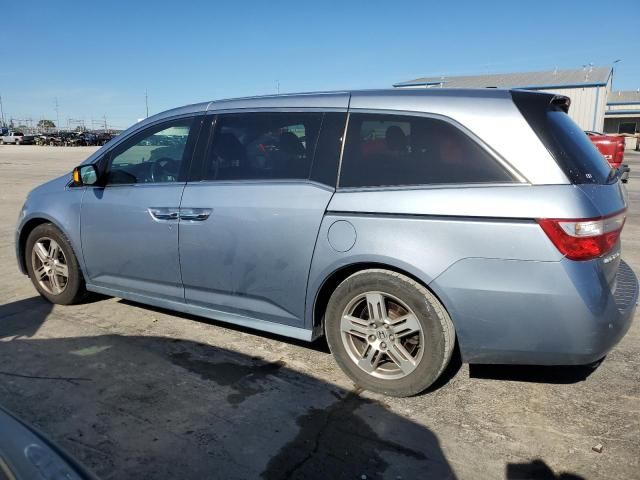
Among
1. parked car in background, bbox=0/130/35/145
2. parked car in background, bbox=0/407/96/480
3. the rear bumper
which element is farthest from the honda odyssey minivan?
parked car in background, bbox=0/130/35/145

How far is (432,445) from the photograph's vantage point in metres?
2.77

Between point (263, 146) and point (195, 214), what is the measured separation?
69cm

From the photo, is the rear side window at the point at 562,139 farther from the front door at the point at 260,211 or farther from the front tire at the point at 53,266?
the front tire at the point at 53,266

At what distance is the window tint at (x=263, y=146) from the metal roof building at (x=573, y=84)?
123ft

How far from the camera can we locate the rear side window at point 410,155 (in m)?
2.93

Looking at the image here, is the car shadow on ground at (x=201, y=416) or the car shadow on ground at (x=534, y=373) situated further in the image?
the car shadow on ground at (x=534, y=373)

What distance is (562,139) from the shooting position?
2.94 meters

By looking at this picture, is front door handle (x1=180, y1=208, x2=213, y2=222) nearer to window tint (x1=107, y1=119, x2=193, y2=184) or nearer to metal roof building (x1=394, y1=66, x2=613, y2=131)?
window tint (x1=107, y1=119, x2=193, y2=184)

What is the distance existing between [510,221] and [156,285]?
106 inches

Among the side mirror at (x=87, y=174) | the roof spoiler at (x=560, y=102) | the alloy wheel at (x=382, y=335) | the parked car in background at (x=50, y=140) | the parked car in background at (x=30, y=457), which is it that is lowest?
the alloy wheel at (x=382, y=335)

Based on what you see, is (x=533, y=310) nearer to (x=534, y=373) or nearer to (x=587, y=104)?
(x=534, y=373)

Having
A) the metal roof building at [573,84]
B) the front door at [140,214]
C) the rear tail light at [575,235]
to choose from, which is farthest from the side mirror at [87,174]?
the metal roof building at [573,84]

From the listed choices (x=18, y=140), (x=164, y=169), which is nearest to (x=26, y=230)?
(x=164, y=169)

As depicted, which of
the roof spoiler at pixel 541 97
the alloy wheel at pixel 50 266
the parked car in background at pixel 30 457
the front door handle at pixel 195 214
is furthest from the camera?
the alloy wheel at pixel 50 266
